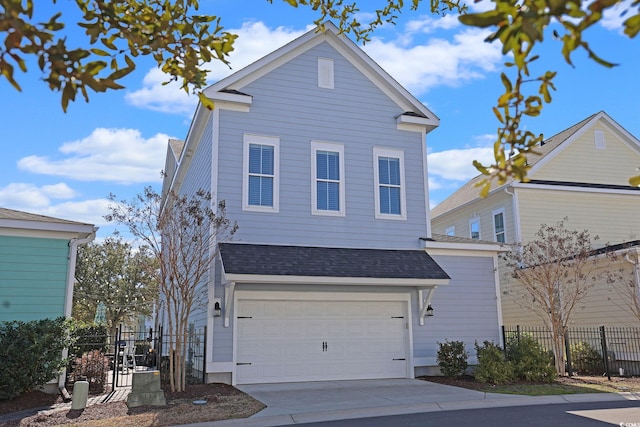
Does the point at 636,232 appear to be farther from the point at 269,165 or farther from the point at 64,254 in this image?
the point at 64,254

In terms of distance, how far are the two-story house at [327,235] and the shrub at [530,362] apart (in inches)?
59.3

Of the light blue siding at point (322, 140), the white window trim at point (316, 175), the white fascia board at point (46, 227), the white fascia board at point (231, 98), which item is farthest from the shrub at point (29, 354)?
the white window trim at point (316, 175)

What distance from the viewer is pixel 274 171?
14.6 m

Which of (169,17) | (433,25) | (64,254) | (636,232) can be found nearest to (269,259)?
(64,254)

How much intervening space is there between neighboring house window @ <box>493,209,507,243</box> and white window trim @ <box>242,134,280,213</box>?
10813 millimetres

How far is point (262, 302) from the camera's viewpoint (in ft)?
46.0

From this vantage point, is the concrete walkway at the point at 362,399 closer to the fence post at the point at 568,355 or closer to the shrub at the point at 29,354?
the fence post at the point at 568,355

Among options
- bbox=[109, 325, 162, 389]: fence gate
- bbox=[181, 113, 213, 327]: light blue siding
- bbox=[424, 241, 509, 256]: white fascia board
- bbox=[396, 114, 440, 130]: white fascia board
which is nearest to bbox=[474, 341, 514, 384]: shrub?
bbox=[424, 241, 509, 256]: white fascia board

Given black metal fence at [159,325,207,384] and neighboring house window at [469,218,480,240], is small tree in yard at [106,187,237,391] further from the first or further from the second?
neighboring house window at [469,218,480,240]

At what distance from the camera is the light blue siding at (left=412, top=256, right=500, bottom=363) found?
1515cm

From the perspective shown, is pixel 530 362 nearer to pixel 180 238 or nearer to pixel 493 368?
pixel 493 368

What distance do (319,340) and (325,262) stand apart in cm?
213

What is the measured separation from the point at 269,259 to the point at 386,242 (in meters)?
3.64

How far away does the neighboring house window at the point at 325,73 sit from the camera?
1571 cm
